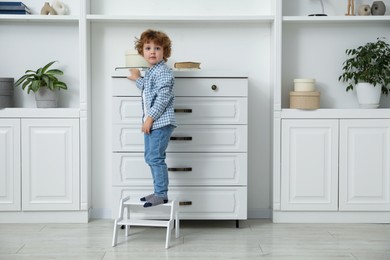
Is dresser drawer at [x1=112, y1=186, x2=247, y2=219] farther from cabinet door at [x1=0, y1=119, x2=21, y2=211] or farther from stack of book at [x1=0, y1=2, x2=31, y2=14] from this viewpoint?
stack of book at [x1=0, y1=2, x2=31, y2=14]

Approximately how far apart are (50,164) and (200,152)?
0.99m

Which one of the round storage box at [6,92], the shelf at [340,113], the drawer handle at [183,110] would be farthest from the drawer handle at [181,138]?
the round storage box at [6,92]

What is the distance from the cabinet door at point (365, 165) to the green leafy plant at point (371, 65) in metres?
0.27

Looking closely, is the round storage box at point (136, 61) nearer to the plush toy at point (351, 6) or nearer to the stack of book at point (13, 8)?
the stack of book at point (13, 8)

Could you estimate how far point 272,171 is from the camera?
3.64m

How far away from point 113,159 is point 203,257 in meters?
0.93

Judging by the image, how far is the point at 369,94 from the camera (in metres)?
3.60

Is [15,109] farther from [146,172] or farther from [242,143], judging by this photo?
[242,143]

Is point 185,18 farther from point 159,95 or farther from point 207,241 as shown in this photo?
point 207,241

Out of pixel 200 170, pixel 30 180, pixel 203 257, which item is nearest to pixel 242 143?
pixel 200 170

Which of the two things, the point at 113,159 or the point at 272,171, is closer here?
the point at 113,159

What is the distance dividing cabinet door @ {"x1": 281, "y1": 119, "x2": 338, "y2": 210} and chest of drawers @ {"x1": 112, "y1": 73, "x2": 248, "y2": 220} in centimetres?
35

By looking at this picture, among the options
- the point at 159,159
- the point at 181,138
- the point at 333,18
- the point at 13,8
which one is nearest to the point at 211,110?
the point at 181,138

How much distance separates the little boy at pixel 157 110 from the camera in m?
3.11
